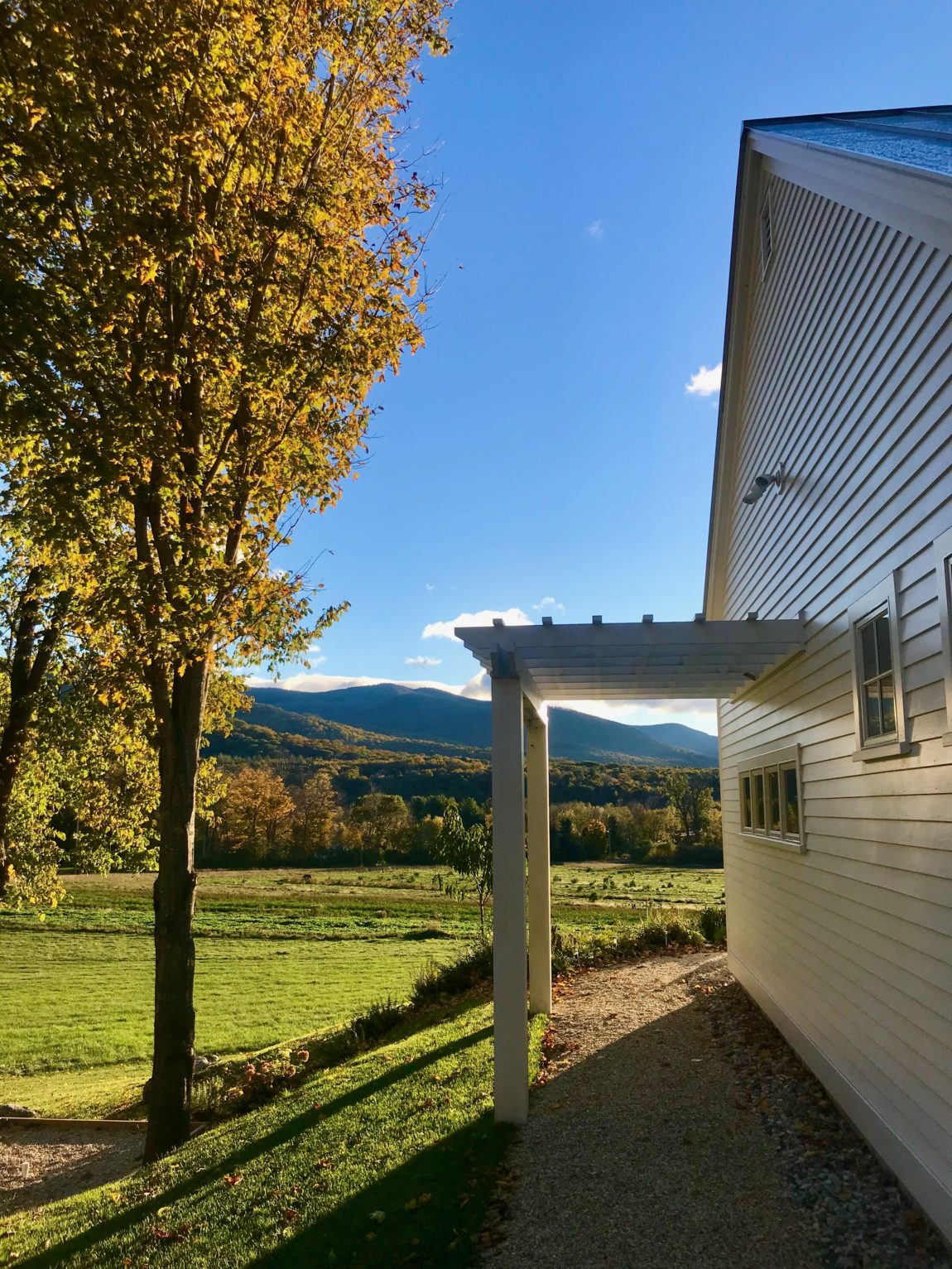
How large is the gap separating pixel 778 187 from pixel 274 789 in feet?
180

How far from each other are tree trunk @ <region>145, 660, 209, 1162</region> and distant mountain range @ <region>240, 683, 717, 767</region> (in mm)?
123700

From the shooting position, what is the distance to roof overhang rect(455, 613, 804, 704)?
654cm

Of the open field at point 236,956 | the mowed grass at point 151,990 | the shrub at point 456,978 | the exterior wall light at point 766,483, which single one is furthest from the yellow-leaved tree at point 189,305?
the mowed grass at point 151,990

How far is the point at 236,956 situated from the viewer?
2538cm

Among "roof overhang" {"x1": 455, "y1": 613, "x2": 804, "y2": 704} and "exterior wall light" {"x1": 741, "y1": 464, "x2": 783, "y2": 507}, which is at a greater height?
"exterior wall light" {"x1": 741, "y1": 464, "x2": 783, "y2": 507}

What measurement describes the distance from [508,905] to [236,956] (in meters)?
22.1

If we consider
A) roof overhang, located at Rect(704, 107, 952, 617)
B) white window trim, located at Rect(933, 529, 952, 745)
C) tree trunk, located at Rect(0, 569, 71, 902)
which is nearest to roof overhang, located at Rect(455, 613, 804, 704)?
white window trim, located at Rect(933, 529, 952, 745)

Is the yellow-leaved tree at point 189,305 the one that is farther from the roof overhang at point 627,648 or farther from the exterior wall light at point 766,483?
the exterior wall light at point 766,483

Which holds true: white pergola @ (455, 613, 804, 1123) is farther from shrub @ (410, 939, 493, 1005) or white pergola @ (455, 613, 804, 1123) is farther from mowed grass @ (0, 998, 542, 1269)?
shrub @ (410, 939, 493, 1005)

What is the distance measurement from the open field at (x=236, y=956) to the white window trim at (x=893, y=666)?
378 inches

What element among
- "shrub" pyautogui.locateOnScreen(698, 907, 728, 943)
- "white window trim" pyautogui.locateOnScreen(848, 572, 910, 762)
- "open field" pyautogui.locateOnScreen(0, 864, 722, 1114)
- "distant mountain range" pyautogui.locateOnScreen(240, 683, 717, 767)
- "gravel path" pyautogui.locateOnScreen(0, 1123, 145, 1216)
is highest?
"distant mountain range" pyautogui.locateOnScreen(240, 683, 717, 767)

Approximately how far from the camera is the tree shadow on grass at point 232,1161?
16.6 ft

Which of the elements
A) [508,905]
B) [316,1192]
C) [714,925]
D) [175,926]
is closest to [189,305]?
[175,926]

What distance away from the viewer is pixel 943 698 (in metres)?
4.02
